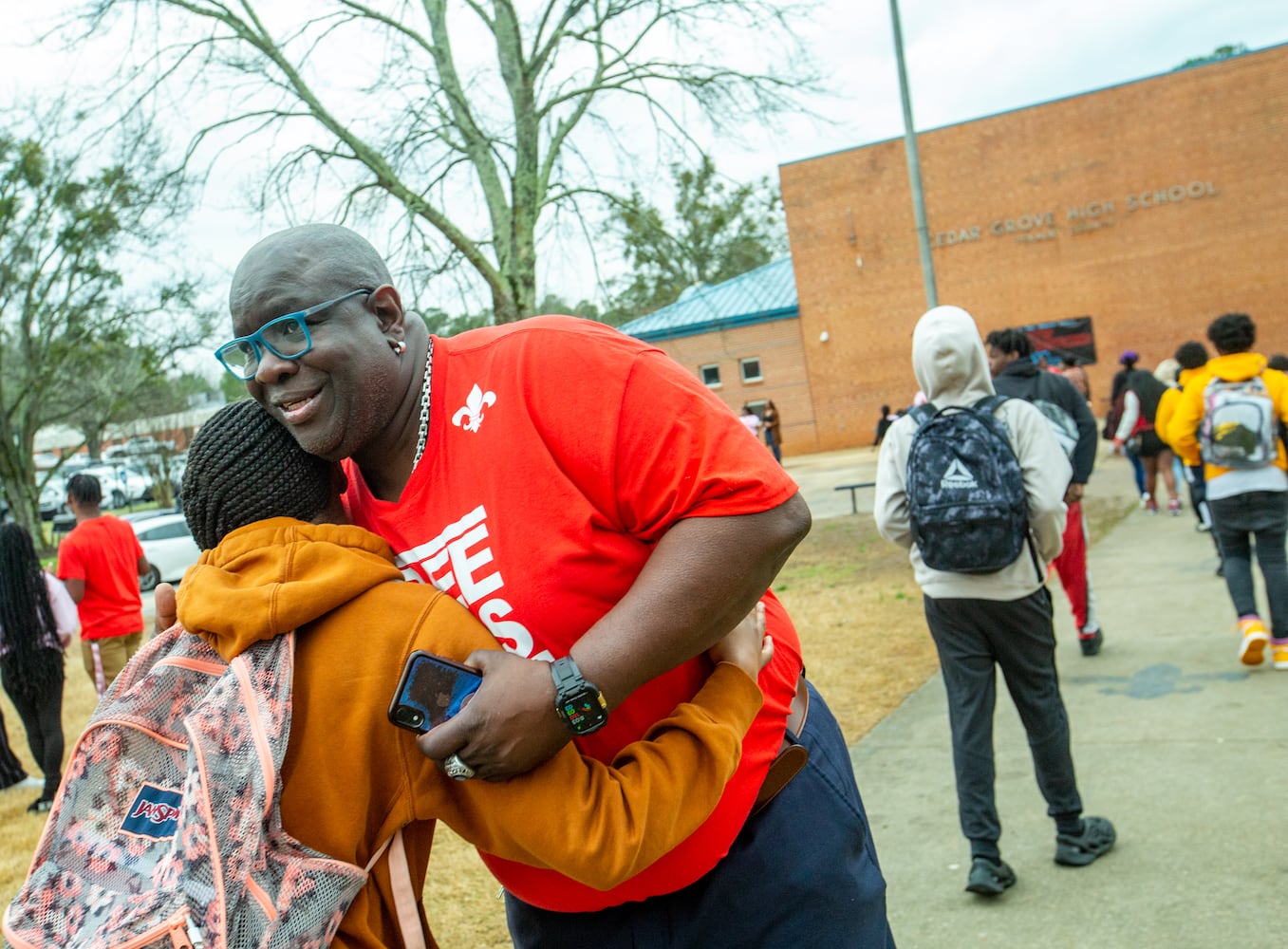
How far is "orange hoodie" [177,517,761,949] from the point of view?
4.83 ft

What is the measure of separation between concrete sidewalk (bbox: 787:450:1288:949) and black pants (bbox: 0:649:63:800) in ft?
16.3

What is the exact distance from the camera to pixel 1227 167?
3036cm

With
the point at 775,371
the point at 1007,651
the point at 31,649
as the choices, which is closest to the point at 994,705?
the point at 1007,651

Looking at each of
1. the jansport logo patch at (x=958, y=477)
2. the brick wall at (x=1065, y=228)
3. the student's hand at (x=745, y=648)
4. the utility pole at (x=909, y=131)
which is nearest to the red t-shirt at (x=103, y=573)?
the jansport logo patch at (x=958, y=477)

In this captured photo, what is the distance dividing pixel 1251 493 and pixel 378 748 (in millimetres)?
5902

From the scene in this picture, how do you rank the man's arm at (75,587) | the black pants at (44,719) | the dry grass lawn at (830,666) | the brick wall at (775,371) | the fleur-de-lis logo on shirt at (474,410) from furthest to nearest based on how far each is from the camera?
the brick wall at (775,371) < the man's arm at (75,587) < the black pants at (44,719) < the dry grass lawn at (830,666) < the fleur-de-lis logo on shirt at (474,410)

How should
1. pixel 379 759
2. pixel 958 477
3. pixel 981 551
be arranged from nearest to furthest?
1. pixel 379 759
2. pixel 981 551
3. pixel 958 477

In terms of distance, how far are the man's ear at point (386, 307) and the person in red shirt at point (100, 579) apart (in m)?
6.58

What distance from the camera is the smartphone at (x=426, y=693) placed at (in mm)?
1408

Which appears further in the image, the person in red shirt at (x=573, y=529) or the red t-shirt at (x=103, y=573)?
the red t-shirt at (x=103, y=573)

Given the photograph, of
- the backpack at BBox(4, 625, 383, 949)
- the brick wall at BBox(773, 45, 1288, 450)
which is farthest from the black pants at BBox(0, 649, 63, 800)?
the brick wall at BBox(773, 45, 1288, 450)

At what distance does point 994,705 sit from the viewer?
4008 millimetres

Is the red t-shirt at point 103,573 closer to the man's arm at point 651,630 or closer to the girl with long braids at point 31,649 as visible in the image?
the girl with long braids at point 31,649

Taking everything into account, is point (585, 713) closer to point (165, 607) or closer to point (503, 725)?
point (503, 725)
